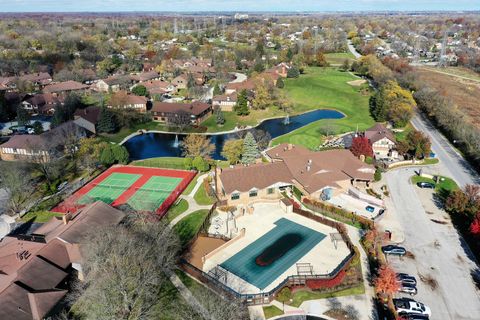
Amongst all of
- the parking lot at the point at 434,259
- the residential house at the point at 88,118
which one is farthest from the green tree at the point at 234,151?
the residential house at the point at 88,118

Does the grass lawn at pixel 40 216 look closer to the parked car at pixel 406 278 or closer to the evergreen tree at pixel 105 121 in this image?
the evergreen tree at pixel 105 121

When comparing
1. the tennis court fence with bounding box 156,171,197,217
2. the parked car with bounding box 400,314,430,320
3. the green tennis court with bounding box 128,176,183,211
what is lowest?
the green tennis court with bounding box 128,176,183,211

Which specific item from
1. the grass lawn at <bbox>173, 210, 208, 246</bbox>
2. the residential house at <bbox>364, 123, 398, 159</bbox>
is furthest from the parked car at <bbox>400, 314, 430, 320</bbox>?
the residential house at <bbox>364, 123, 398, 159</bbox>

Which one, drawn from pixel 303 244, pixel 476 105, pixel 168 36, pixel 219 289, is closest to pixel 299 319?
pixel 219 289

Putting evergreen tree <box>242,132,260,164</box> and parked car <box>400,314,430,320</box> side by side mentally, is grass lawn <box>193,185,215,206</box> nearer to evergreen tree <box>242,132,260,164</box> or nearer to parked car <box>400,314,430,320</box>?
evergreen tree <box>242,132,260,164</box>

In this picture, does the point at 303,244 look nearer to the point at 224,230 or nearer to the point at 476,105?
the point at 224,230

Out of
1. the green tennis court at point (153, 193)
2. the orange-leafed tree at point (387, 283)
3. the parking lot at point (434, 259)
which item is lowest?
the green tennis court at point (153, 193)

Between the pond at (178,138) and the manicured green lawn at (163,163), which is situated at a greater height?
the manicured green lawn at (163,163)
